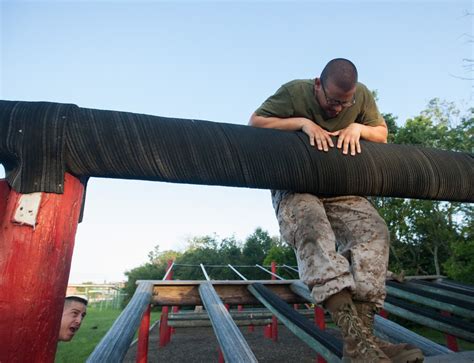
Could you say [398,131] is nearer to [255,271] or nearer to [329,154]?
[255,271]

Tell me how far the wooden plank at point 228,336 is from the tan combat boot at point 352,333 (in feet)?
1.27

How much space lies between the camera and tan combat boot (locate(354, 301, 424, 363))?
1.22m

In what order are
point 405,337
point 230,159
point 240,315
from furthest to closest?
point 240,315
point 405,337
point 230,159

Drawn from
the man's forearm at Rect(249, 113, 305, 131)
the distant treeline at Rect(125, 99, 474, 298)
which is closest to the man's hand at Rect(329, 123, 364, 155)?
the man's forearm at Rect(249, 113, 305, 131)

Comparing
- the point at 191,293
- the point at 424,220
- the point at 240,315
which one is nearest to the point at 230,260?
the point at 424,220

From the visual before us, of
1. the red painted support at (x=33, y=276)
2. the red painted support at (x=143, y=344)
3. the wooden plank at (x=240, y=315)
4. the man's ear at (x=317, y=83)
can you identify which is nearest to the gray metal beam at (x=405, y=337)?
the man's ear at (x=317, y=83)

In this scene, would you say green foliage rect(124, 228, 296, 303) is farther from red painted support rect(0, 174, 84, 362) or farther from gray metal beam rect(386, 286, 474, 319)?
red painted support rect(0, 174, 84, 362)

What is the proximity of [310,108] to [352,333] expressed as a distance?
1007 millimetres

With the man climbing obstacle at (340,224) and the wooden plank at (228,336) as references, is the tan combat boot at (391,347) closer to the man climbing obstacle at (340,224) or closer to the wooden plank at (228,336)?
the man climbing obstacle at (340,224)

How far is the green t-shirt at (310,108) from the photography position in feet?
5.48

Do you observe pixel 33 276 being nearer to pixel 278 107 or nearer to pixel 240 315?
pixel 278 107

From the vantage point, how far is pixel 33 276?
0.73 meters

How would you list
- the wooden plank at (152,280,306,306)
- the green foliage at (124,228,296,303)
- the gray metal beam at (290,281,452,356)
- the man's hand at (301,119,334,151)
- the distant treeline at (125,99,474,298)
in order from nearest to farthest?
1. the man's hand at (301,119,334,151)
2. the gray metal beam at (290,281,452,356)
3. the wooden plank at (152,280,306,306)
4. the distant treeline at (125,99,474,298)
5. the green foliage at (124,228,296,303)

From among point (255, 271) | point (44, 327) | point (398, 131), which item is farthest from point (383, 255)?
point (255, 271)
